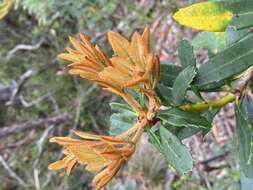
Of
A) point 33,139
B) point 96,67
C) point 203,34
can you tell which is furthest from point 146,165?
point 96,67

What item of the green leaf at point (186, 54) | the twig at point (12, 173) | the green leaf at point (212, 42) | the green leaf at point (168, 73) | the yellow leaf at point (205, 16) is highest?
the yellow leaf at point (205, 16)

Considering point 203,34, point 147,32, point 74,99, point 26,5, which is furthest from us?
point 74,99

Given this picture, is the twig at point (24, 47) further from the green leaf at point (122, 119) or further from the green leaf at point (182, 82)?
the green leaf at point (182, 82)

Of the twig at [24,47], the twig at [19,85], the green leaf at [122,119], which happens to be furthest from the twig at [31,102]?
the green leaf at [122,119]

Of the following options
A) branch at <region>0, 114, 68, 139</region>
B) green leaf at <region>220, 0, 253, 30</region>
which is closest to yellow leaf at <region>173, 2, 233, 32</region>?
green leaf at <region>220, 0, 253, 30</region>

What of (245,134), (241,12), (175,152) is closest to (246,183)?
(245,134)

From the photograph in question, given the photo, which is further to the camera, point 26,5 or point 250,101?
point 26,5

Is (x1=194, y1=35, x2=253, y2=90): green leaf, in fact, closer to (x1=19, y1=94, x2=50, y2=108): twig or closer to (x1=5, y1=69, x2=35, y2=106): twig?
(x1=5, y1=69, x2=35, y2=106): twig

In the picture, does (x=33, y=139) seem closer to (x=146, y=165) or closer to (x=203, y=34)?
(x=146, y=165)
